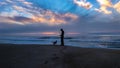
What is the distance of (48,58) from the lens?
50.6ft

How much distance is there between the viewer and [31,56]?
16375 millimetres

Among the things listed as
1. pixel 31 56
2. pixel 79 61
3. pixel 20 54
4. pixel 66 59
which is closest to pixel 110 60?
pixel 79 61

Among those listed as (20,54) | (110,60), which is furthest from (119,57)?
(20,54)

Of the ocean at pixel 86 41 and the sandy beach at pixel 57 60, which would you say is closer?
the sandy beach at pixel 57 60

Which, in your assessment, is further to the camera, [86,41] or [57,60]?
[86,41]

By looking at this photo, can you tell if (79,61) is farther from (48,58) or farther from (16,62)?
(16,62)

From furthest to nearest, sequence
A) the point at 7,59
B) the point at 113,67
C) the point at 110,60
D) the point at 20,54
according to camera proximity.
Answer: the point at 20,54 → the point at 7,59 → the point at 110,60 → the point at 113,67

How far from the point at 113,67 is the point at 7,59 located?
311 inches

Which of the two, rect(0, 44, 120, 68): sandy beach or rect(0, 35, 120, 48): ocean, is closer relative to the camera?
rect(0, 44, 120, 68): sandy beach

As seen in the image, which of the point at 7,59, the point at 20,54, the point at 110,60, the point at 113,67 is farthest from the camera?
the point at 20,54

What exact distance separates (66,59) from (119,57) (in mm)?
3900

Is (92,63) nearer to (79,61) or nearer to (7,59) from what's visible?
(79,61)

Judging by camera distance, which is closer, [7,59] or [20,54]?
[7,59]

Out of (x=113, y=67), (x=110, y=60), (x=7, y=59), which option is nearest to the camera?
(x=113, y=67)
